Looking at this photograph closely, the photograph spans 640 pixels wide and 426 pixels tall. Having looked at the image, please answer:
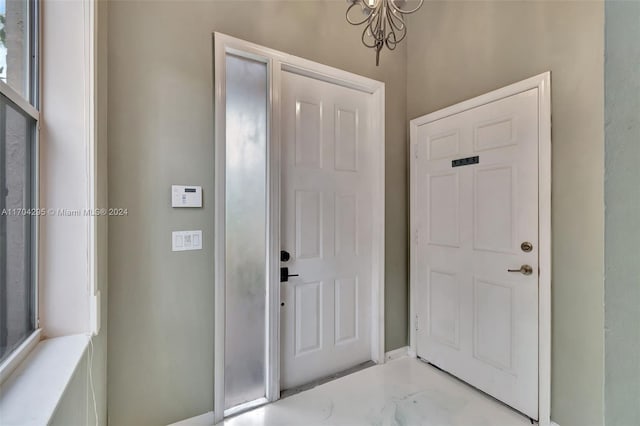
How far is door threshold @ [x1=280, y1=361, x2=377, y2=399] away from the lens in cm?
202

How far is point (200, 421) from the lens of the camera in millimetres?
1674

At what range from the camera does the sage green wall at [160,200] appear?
4.95ft

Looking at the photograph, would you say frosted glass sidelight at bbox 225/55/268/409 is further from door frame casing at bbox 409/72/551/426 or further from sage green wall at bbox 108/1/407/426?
door frame casing at bbox 409/72/551/426

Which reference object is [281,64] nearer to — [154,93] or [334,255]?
[154,93]

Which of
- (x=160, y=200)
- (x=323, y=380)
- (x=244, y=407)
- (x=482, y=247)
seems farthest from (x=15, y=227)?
(x=482, y=247)

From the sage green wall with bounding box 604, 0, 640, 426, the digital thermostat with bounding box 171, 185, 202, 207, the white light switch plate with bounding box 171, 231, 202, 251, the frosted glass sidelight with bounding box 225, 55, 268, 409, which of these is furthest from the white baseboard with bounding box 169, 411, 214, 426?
the sage green wall with bounding box 604, 0, 640, 426

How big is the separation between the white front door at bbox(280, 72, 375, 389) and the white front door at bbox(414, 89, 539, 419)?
0.50 meters

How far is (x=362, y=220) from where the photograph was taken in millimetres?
2395

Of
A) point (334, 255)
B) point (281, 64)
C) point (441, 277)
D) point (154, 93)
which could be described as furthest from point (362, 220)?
point (154, 93)

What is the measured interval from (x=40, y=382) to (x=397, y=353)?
2.36 metres

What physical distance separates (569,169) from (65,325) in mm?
2519

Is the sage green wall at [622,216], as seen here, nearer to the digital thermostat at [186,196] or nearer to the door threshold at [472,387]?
the digital thermostat at [186,196]

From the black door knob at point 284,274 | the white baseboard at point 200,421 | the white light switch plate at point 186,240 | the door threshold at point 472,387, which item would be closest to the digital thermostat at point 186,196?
the white light switch plate at point 186,240

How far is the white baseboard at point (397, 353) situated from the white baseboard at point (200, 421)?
140cm
